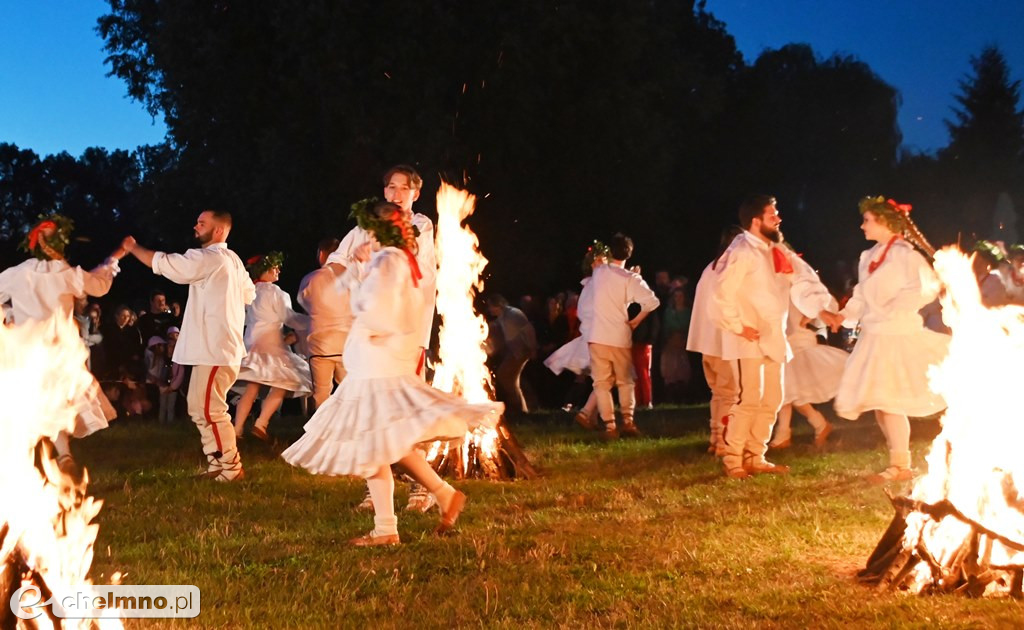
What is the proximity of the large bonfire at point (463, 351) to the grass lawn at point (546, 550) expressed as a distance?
29 centimetres

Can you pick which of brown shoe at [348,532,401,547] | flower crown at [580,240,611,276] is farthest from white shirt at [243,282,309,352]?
brown shoe at [348,532,401,547]

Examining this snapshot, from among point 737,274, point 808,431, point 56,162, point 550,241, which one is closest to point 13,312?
point 737,274

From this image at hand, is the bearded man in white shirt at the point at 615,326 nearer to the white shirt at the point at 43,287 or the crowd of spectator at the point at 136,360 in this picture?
the white shirt at the point at 43,287

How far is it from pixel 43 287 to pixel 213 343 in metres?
1.65

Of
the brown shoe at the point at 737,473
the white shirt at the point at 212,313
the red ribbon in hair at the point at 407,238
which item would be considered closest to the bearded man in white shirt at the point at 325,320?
the white shirt at the point at 212,313

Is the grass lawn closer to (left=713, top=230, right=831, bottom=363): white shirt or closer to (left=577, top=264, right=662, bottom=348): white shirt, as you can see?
(left=713, top=230, right=831, bottom=363): white shirt

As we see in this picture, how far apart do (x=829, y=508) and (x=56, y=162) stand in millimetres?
51794

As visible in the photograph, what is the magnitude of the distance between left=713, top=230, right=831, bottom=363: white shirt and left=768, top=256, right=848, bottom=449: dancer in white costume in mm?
1639

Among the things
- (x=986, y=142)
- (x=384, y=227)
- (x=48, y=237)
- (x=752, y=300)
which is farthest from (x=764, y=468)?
(x=986, y=142)

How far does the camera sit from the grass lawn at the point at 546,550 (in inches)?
225

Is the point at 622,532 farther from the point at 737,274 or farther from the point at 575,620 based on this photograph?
the point at 737,274

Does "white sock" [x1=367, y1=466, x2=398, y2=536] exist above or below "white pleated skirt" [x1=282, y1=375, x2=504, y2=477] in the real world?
below

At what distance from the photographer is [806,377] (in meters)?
12.2

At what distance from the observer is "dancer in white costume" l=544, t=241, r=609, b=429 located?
48.2 feet
